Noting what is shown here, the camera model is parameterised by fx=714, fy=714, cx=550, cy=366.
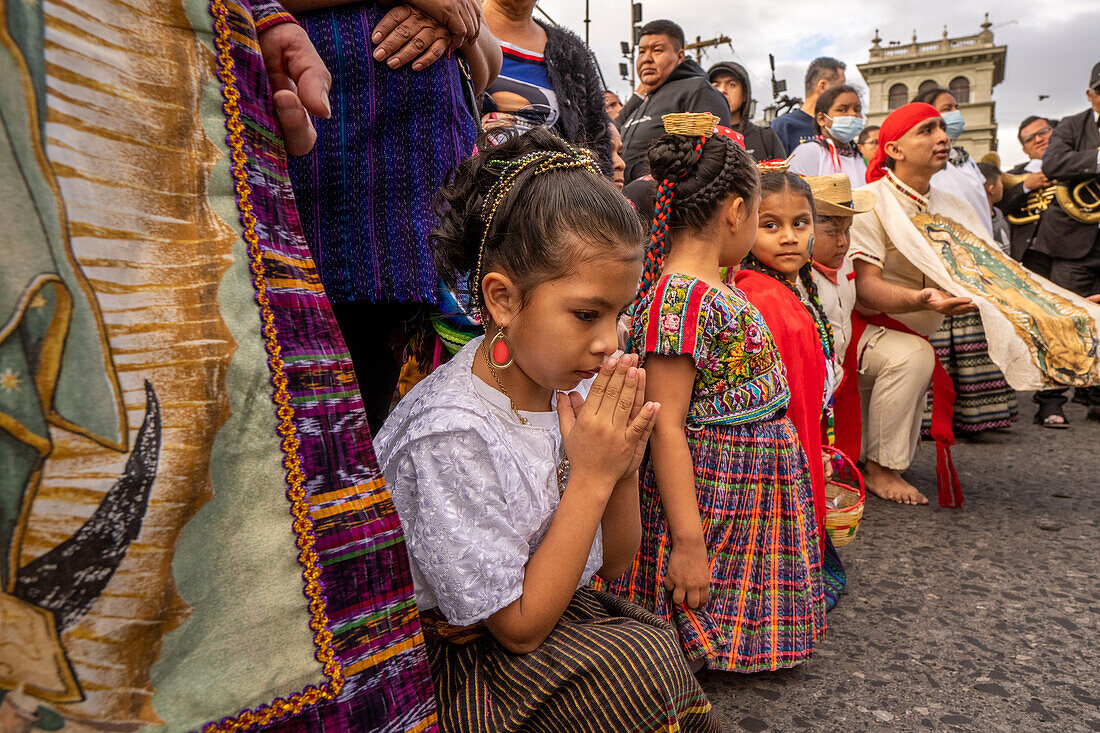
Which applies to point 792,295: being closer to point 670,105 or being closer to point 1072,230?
point 670,105

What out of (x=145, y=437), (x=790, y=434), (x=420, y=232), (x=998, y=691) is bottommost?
(x=998, y=691)

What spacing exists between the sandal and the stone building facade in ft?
141

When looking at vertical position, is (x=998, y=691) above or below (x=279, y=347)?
below

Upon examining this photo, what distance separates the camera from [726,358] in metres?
1.99

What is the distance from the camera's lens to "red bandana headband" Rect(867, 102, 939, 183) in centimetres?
366

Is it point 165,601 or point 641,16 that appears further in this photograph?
point 641,16

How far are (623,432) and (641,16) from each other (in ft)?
65.2

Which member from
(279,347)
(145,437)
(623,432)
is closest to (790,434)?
(623,432)

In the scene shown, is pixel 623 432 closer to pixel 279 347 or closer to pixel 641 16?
pixel 279 347

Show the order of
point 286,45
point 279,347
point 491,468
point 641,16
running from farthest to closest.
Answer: point 641,16 → point 491,468 → point 286,45 → point 279,347

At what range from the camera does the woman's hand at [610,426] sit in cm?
123

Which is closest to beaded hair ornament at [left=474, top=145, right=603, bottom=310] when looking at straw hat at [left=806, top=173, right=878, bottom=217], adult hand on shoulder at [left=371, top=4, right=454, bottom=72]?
adult hand on shoulder at [left=371, top=4, right=454, bottom=72]

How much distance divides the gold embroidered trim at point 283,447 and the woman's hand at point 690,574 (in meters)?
1.22

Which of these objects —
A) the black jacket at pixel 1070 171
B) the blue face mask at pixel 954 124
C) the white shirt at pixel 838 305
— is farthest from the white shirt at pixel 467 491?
the black jacket at pixel 1070 171
